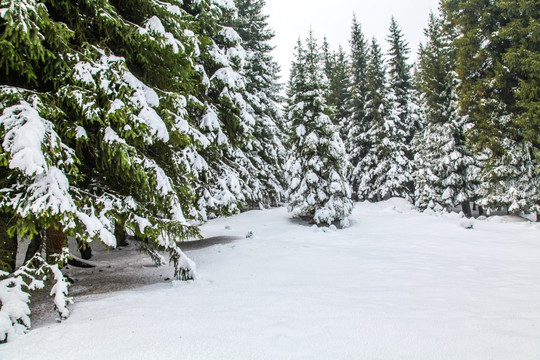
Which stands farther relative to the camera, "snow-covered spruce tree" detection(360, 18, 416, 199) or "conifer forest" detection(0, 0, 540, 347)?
"snow-covered spruce tree" detection(360, 18, 416, 199)

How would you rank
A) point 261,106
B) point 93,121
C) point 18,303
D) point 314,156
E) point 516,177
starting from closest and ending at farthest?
1. point 18,303
2. point 93,121
3. point 314,156
4. point 516,177
5. point 261,106

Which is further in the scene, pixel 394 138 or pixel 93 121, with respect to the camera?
pixel 394 138

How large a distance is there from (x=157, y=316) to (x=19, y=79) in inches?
158

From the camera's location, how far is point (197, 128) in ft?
32.0

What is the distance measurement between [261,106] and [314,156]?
5.86 metres

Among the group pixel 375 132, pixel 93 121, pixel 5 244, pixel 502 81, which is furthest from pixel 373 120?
pixel 5 244

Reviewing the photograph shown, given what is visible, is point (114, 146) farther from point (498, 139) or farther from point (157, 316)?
point (498, 139)

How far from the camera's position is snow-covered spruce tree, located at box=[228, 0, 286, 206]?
18.1 meters

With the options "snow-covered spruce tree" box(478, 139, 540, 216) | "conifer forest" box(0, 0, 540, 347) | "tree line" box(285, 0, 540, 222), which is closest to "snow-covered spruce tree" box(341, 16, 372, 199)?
"conifer forest" box(0, 0, 540, 347)

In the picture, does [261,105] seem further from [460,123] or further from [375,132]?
[460,123]

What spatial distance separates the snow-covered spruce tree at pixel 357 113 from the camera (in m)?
28.2

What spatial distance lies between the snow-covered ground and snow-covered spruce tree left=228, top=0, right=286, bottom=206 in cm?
1138

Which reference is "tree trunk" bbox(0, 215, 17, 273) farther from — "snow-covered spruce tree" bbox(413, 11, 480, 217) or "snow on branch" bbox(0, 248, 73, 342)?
"snow-covered spruce tree" bbox(413, 11, 480, 217)

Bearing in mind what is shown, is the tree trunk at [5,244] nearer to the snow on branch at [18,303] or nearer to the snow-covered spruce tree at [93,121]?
the snow-covered spruce tree at [93,121]
